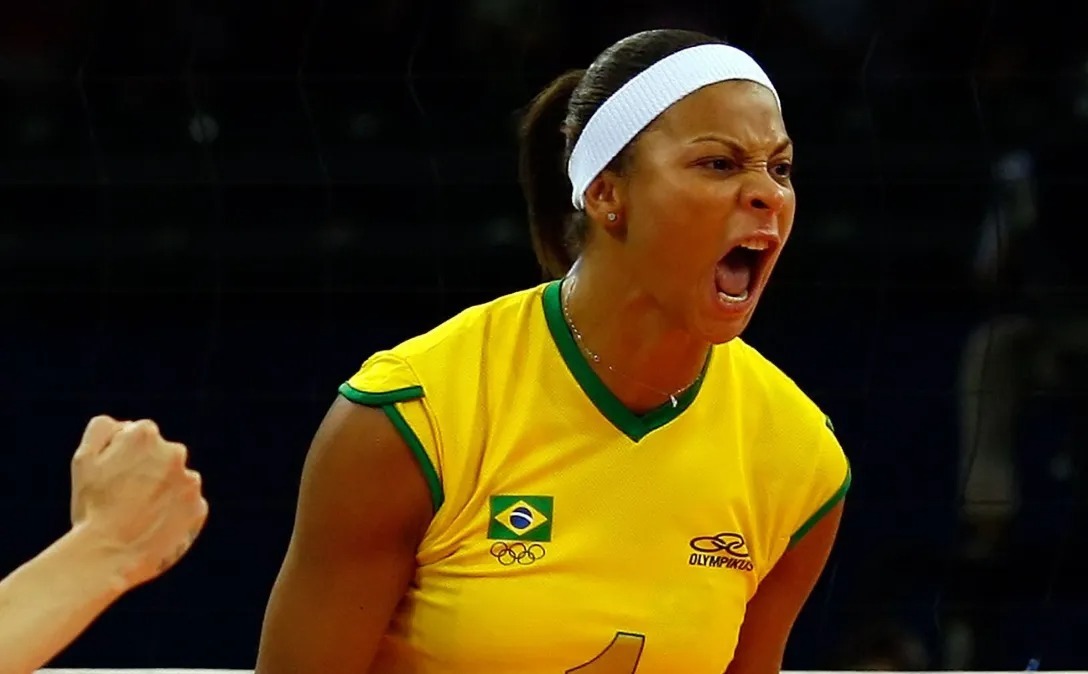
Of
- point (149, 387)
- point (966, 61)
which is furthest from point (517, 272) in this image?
point (966, 61)

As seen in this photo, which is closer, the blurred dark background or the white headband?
the white headband

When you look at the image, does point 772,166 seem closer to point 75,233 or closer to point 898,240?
point 898,240

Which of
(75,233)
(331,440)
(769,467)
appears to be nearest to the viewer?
(331,440)

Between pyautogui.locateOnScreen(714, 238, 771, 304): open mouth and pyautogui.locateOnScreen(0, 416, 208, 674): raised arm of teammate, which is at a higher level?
pyautogui.locateOnScreen(714, 238, 771, 304): open mouth

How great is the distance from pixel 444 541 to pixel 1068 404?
4.56ft

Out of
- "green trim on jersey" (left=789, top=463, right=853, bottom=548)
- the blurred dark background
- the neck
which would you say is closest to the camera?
the neck

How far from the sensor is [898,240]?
2867mm

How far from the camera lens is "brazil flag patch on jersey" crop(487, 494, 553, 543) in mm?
1820

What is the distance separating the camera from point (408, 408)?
179cm

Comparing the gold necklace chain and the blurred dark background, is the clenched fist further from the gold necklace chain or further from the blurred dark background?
the blurred dark background

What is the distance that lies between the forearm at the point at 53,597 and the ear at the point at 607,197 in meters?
0.77

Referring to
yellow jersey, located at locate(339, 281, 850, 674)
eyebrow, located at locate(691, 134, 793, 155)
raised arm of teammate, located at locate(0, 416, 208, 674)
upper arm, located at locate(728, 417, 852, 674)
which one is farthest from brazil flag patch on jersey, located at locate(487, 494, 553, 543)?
raised arm of teammate, located at locate(0, 416, 208, 674)

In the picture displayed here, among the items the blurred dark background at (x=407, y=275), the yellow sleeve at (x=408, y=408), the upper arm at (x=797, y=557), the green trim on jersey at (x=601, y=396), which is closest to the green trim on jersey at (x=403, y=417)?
the yellow sleeve at (x=408, y=408)

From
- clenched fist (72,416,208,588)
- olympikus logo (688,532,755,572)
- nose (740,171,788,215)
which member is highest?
nose (740,171,788,215)
